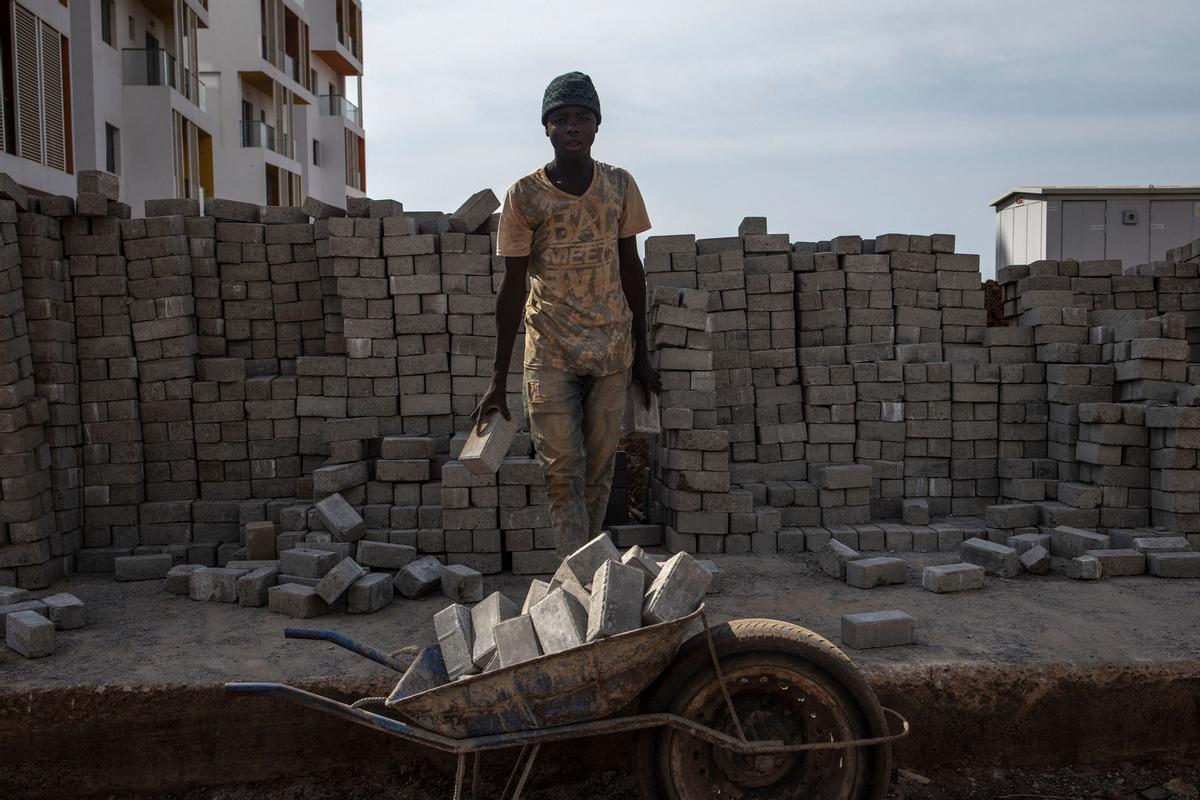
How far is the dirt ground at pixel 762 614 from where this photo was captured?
13.9 feet

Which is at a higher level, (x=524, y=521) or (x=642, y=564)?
(x=642, y=564)

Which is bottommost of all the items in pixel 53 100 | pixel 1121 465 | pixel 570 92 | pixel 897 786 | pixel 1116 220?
pixel 897 786

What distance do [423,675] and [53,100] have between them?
15585 mm

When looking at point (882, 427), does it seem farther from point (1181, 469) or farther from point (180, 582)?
point (180, 582)

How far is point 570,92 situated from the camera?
152 inches

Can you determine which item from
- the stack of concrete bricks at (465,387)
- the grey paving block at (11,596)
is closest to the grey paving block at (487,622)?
the stack of concrete bricks at (465,387)

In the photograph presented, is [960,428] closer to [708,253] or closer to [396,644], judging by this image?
[708,253]

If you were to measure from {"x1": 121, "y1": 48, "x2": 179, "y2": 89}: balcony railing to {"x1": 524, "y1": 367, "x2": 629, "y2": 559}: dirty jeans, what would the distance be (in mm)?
18836

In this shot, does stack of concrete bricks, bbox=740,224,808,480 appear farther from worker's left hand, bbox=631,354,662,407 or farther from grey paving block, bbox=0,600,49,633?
grey paving block, bbox=0,600,49,633

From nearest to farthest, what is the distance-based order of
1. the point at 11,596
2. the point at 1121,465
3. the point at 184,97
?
the point at 11,596 → the point at 1121,465 → the point at 184,97

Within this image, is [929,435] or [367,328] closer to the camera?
[367,328]

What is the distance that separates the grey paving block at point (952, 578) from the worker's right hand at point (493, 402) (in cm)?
289

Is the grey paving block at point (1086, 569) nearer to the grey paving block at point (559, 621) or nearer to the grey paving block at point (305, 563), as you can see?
the grey paving block at point (559, 621)

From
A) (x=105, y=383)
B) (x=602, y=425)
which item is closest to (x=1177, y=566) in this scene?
(x=602, y=425)
